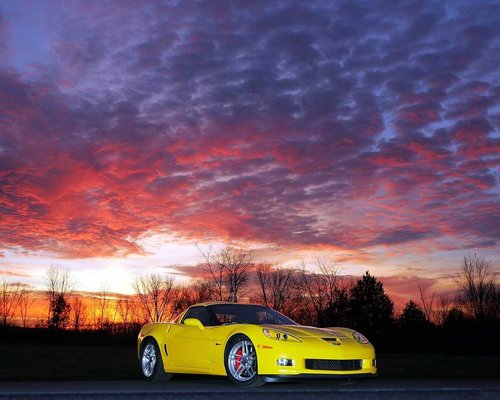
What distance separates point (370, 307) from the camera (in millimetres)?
77875

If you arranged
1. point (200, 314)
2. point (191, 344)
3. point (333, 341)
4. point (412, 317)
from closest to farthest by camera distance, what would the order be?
1. point (333, 341)
2. point (191, 344)
3. point (200, 314)
4. point (412, 317)

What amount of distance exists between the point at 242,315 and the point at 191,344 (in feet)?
3.48

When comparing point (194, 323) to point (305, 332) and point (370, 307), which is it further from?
point (370, 307)

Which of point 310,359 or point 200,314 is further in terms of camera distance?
point 200,314

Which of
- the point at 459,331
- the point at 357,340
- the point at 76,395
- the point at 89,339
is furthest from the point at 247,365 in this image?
the point at 459,331

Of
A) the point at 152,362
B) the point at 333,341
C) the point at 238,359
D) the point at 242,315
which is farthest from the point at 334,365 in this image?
the point at 152,362

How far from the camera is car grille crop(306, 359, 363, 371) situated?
938cm

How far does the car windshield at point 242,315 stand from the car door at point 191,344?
232mm

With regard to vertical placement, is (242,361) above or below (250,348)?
below

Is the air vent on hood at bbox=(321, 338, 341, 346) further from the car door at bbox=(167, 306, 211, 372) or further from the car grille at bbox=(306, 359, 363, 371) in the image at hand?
the car door at bbox=(167, 306, 211, 372)

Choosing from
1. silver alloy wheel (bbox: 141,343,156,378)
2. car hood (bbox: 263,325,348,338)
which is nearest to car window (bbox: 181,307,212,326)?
silver alloy wheel (bbox: 141,343,156,378)

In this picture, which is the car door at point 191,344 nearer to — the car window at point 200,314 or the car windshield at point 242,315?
the car window at point 200,314

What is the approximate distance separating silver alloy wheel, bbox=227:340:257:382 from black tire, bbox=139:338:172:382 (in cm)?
248

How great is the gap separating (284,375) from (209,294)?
6616 cm
